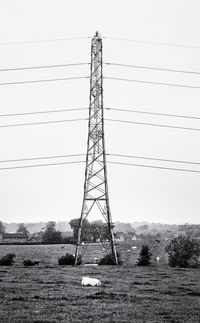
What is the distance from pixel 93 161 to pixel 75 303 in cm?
1846

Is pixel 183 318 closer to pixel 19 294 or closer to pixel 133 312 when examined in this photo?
pixel 133 312

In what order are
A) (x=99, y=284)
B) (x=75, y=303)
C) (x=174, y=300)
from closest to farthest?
(x=75, y=303) → (x=174, y=300) → (x=99, y=284)

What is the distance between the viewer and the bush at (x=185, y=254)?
42969 mm

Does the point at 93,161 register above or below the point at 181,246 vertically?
above

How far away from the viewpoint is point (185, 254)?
4341cm

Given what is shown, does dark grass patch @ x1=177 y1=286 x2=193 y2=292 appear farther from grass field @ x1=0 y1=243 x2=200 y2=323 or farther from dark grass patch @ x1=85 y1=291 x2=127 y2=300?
dark grass patch @ x1=85 y1=291 x2=127 y2=300

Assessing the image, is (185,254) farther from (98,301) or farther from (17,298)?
(17,298)

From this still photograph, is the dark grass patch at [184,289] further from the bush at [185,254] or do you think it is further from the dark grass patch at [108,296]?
the bush at [185,254]

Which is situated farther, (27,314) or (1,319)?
(27,314)

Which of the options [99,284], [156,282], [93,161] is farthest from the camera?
[93,161]

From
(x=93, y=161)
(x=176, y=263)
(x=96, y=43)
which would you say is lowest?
(x=176, y=263)

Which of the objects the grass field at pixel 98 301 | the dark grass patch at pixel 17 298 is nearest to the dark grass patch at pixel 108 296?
the grass field at pixel 98 301

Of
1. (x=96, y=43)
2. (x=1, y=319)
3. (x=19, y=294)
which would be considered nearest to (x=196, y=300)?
(x=19, y=294)

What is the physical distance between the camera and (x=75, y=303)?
16.6m
